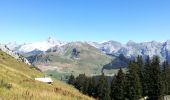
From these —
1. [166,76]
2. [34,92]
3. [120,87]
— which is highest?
[166,76]

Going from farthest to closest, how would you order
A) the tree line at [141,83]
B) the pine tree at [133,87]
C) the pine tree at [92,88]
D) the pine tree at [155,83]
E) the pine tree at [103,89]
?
1. the pine tree at [92,88]
2. the pine tree at [103,89]
3. the pine tree at [155,83]
4. the tree line at [141,83]
5. the pine tree at [133,87]

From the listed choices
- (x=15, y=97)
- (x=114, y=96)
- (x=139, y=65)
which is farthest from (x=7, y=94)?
(x=139, y=65)

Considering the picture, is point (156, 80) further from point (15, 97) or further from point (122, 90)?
point (15, 97)

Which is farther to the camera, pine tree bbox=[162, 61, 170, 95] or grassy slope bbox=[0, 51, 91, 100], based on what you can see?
pine tree bbox=[162, 61, 170, 95]

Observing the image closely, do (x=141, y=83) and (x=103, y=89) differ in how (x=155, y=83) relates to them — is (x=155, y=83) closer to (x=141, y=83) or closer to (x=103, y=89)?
(x=141, y=83)

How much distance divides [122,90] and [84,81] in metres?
88.4

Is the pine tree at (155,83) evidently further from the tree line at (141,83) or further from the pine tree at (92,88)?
the pine tree at (92,88)

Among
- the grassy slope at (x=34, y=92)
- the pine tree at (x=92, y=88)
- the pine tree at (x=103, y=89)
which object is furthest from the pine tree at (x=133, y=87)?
the grassy slope at (x=34, y=92)

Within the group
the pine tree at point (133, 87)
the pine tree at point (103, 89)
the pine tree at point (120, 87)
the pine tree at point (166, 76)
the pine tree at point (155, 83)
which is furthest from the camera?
the pine tree at point (103, 89)

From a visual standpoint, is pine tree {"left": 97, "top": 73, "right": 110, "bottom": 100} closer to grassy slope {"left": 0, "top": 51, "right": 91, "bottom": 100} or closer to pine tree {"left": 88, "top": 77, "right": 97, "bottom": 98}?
pine tree {"left": 88, "top": 77, "right": 97, "bottom": 98}

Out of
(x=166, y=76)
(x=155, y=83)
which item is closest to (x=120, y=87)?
(x=155, y=83)

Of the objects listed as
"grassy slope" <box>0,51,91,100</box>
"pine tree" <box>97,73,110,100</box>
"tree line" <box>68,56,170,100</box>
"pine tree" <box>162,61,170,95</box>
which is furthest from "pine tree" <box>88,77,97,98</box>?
"grassy slope" <box>0,51,91,100</box>

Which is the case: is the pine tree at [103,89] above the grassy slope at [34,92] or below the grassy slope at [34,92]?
below

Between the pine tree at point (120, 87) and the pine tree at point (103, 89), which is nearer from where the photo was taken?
the pine tree at point (120, 87)
